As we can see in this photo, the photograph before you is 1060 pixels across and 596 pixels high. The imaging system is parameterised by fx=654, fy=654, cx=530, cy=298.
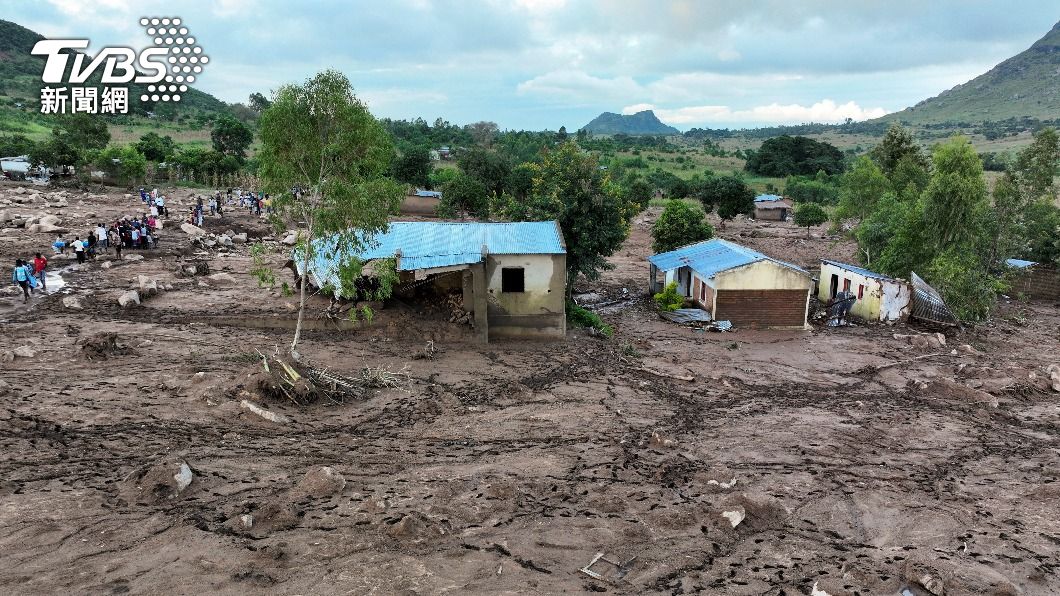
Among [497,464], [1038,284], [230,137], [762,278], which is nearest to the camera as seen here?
Answer: [497,464]

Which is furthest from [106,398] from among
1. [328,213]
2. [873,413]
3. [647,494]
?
[873,413]

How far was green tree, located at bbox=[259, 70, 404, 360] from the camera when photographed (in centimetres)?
1314

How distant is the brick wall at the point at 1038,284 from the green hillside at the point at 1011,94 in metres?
136

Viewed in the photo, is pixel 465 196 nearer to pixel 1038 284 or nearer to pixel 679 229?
pixel 679 229

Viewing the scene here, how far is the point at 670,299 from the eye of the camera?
25312 mm

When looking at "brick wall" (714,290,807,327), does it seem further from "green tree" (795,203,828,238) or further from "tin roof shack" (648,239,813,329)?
"green tree" (795,203,828,238)

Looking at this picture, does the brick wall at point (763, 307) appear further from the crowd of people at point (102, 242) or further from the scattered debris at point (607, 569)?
the scattered debris at point (607, 569)

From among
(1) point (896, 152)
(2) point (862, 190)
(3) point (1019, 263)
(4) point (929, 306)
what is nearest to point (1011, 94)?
(1) point (896, 152)

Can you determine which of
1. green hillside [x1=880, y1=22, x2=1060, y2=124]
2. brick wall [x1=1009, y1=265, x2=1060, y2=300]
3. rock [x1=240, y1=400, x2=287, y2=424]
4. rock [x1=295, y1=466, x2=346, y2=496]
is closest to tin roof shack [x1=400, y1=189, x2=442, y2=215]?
brick wall [x1=1009, y1=265, x2=1060, y2=300]

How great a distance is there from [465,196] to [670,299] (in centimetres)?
1705

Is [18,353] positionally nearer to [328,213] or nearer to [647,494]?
[328,213]

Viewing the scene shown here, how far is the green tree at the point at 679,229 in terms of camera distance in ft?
104

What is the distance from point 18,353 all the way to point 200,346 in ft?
11.5

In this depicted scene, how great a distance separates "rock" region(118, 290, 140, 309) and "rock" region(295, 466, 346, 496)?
1232 cm
